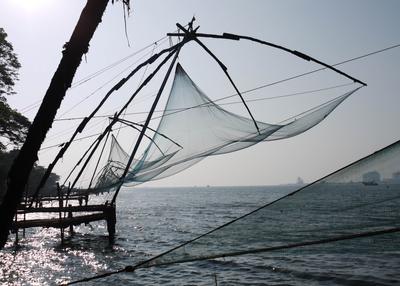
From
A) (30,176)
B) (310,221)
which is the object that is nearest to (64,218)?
(310,221)

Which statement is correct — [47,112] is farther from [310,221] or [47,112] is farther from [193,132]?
[193,132]

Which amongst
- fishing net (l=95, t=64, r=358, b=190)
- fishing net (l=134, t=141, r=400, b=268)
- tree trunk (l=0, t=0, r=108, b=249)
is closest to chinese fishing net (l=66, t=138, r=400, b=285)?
fishing net (l=134, t=141, r=400, b=268)

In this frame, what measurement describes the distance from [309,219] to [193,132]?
19.4 feet

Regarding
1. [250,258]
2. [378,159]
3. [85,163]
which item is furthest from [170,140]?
[250,258]

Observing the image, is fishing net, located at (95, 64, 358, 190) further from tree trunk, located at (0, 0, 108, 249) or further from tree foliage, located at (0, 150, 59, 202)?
tree foliage, located at (0, 150, 59, 202)

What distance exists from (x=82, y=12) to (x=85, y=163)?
967cm

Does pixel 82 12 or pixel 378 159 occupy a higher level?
pixel 82 12

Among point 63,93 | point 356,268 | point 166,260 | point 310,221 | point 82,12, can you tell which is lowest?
point 356,268

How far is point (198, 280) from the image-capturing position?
1290 cm

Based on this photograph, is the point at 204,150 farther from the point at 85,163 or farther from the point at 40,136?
the point at 40,136

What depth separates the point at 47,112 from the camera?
11.7 ft

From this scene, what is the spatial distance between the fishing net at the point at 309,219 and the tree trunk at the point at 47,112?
4.55ft

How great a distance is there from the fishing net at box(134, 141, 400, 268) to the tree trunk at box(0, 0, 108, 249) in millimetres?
1386

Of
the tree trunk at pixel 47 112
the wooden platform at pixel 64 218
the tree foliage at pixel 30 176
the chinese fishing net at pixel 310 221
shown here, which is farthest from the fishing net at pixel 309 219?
the tree foliage at pixel 30 176
